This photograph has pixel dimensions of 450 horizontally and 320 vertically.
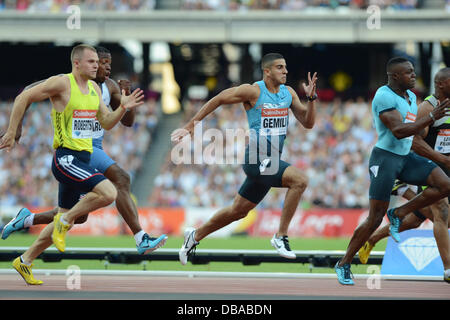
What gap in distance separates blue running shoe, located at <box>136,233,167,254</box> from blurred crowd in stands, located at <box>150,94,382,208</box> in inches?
605

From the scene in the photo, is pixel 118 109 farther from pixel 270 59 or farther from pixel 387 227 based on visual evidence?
pixel 387 227

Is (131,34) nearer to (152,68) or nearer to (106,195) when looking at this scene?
(152,68)

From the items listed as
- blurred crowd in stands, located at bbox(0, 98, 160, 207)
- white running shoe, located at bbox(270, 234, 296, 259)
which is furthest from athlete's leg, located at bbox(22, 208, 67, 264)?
blurred crowd in stands, located at bbox(0, 98, 160, 207)

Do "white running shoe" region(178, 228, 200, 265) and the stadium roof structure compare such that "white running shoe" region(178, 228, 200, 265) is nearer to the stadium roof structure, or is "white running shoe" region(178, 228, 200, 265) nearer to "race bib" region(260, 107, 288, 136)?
"race bib" region(260, 107, 288, 136)

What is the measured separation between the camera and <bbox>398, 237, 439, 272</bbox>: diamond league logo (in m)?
10.5

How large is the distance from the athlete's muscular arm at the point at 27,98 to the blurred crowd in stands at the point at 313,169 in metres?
16.5

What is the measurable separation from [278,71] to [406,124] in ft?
6.67

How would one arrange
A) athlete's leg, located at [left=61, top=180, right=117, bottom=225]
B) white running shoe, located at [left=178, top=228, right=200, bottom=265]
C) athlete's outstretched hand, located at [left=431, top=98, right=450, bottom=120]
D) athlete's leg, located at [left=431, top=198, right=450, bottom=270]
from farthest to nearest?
1. white running shoe, located at [left=178, top=228, right=200, bottom=265]
2. athlete's leg, located at [left=431, top=198, right=450, bottom=270]
3. athlete's outstretched hand, located at [left=431, top=98, right=450, bottom=120]
4. athlete's leg, located at [left=61, top=180, right=117, bottom=225]

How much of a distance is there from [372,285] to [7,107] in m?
26.4

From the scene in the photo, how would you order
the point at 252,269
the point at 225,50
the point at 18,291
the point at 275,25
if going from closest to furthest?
the point at 18,291 < the point at 252,269 < the point at 275,25 < the point at 225,50

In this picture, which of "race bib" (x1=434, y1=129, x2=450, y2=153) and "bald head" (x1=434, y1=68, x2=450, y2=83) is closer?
"bald head" (x1=434, y1=68, x2=450, y2=83)

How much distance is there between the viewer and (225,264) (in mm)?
13359

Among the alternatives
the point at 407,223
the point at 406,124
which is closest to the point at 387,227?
the point at 407,223

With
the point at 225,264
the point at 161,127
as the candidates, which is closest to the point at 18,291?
the point at 225,264
